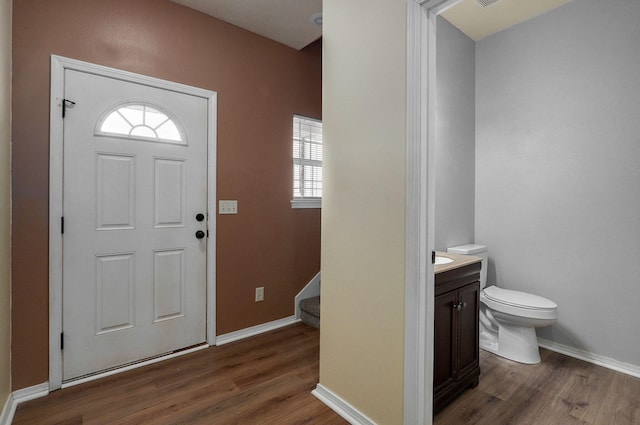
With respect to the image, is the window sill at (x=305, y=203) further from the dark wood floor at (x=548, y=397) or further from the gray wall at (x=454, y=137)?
the dark wood floor at (x=548, y=397)

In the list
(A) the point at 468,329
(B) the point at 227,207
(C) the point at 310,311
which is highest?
(B) the point at 227,207

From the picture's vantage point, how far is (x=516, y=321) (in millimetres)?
2281

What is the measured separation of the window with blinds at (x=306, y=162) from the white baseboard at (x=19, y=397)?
2.19 meters

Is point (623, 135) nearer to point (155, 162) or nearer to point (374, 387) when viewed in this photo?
point (374, 387)

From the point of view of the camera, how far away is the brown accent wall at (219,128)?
6.05ft

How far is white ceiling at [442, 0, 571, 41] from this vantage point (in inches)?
96.1

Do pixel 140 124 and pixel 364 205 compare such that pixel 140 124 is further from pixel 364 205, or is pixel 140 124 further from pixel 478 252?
pixel 478 252

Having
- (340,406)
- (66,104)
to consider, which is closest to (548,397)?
(340,406)

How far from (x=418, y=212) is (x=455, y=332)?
2.90 ft

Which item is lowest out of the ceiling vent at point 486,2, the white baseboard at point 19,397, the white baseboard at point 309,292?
the white baseboard at point 19,397

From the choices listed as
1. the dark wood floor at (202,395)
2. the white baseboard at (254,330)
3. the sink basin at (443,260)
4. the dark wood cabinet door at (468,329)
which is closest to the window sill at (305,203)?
the white baseboard at (254,330)

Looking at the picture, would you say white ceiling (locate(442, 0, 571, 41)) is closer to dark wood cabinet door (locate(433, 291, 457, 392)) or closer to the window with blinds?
the window with blinds

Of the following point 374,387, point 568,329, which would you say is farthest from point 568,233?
point 374,387

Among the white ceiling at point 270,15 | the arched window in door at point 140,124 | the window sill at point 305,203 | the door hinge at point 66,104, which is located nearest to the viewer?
the door hinge at point 66,104
